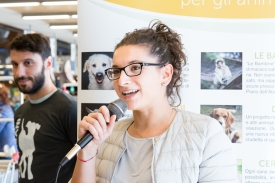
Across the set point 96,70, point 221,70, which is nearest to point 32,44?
point 96,70

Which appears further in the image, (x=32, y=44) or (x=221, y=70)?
(x=32, y=44)

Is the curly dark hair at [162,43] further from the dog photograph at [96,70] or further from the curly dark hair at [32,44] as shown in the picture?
the curly dark hair at [32,44]

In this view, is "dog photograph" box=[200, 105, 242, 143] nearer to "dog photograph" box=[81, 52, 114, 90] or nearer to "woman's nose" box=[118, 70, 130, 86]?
"dog photograph" box=[81, 52, 114, 90]

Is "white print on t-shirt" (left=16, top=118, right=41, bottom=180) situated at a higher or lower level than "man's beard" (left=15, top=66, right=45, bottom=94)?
lower

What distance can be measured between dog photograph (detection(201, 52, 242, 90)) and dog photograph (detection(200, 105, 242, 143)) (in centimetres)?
11

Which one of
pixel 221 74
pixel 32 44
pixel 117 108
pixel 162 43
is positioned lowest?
Result: pixel 117 108

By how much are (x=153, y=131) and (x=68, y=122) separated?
2.98 feet

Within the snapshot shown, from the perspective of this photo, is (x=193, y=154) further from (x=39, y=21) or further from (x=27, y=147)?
(x=39, y=21)

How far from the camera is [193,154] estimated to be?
1300 millimetres

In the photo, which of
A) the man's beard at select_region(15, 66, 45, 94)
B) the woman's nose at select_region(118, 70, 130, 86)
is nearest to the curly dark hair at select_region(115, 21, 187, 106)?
the woman's nose at select_region(118, 70, 130, 86)

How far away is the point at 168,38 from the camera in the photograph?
151cm

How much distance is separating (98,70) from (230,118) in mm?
777

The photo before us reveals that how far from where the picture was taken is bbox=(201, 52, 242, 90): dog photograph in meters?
1.96

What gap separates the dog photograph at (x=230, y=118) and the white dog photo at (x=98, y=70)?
593 millimetres
